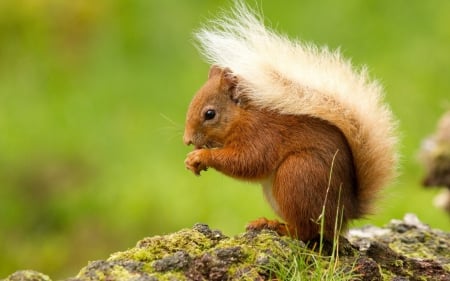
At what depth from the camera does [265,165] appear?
4.54 meters

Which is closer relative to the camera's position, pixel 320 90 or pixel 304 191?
pixel 304 191

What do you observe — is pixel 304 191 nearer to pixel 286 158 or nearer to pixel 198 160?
pixel 286 158

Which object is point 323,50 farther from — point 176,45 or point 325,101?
point 176,45

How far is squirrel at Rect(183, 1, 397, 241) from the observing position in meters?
4.48

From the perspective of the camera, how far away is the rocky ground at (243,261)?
3.87 meters

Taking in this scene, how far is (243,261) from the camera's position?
404 centimetres

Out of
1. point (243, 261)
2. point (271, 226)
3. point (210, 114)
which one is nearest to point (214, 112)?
point (210, 114)

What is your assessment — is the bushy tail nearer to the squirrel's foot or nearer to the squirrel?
the squirrel

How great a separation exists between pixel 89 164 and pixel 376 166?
5.75 meters

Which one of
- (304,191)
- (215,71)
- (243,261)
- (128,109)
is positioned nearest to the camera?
(243,261)

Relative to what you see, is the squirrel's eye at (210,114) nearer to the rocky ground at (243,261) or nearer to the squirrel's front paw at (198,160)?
the squirrel's front paw at (198,160)

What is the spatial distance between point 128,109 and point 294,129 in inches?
246

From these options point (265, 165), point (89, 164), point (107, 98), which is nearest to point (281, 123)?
point (265, 165)

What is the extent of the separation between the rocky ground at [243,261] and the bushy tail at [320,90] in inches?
14.4
